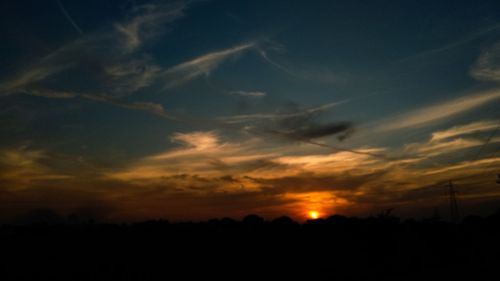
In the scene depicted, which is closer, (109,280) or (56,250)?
(109,280)

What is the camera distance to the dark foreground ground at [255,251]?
Answer: 704 inches

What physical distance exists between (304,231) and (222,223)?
489 centimetres

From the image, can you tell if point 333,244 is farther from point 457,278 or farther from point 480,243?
point 480,243

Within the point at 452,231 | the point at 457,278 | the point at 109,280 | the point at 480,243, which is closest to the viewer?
the point at 109,280

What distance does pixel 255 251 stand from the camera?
800 inches

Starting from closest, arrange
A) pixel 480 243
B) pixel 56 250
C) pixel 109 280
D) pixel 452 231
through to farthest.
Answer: pixel 109 280 → pixel 56 250 → pixel 480 243 → pixel 452 231

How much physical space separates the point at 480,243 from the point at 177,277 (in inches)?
649

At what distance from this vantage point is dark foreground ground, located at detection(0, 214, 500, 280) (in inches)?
704

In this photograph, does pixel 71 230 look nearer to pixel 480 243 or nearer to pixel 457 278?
pixel 457 278

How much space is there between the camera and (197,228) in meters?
22.9

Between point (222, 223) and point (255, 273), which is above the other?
point (222, 223)

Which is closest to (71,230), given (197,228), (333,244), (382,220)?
(197,228)

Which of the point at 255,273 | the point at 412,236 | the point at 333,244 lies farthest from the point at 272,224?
the point at 412,236

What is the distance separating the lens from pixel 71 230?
23.8 metres
